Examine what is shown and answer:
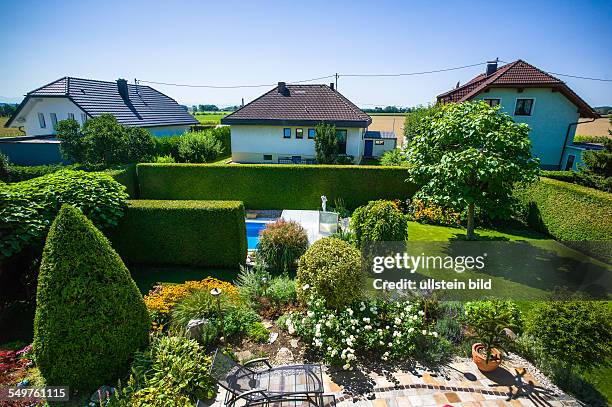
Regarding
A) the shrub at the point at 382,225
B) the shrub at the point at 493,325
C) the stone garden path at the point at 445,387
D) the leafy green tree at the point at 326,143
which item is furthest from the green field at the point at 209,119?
the shrub at the point at 493,325

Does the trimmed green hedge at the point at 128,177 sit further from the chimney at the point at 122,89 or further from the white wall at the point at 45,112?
the chimney at the point at 122,89

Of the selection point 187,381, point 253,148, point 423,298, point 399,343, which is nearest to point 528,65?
point 253,148

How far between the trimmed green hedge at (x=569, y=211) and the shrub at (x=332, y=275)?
9.62m

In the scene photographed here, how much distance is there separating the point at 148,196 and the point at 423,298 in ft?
49.4

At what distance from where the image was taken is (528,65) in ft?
72.4

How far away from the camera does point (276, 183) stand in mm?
15258

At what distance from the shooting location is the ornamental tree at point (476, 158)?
360 inches

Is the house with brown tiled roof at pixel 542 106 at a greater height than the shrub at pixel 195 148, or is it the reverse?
the house with brown tiled roof at pixel 542 106

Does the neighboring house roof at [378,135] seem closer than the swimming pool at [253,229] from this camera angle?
No

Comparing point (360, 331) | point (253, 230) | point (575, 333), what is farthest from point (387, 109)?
point (360, 331)

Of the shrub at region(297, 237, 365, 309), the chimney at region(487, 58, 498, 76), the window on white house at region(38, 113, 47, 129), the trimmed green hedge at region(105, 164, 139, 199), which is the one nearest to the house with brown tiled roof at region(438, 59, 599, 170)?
the chimney at region(487, 58, 498, 76)

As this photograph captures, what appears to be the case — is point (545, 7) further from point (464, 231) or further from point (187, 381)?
point (187, 381)

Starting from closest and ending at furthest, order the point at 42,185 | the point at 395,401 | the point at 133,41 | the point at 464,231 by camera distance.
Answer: the point at 395,401, the point at 42,185, the point at 464,231, the point at 133,41

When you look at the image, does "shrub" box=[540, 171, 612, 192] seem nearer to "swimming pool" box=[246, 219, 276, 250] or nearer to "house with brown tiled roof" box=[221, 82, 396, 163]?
"house with brown tiled roof" box=[221, 82, 396, 163]
